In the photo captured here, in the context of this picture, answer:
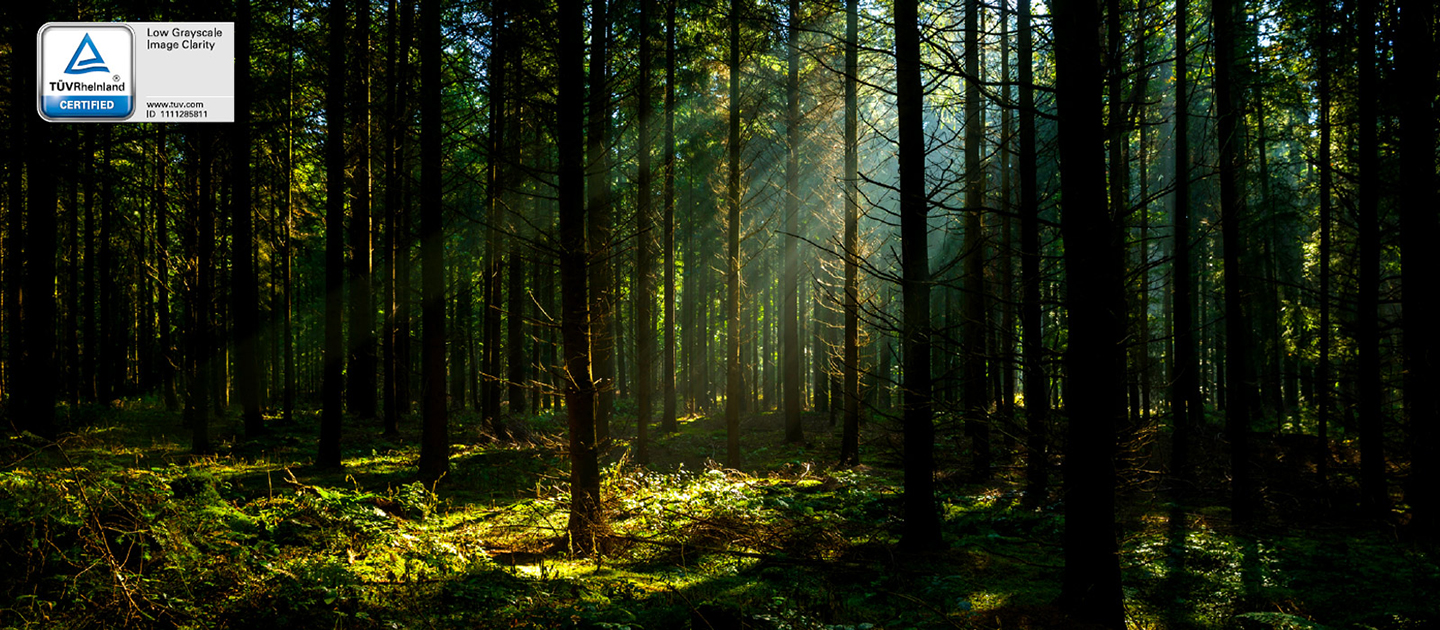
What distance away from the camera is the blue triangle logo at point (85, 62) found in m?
9.86

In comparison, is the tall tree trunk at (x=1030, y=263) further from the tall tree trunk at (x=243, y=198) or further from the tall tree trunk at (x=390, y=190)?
the tall tree trunk at (x=243, y=198)

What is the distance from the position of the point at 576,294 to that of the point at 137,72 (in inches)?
362

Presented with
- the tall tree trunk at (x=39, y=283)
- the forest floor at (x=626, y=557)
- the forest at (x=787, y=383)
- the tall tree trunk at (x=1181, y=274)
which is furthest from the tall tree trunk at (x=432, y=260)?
the tall tree trunk at (x=1181, y=274)

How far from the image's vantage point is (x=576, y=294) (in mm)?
7332

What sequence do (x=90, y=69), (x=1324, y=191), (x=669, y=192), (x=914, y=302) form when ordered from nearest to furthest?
(x=914, y=302) → (x=90, y=69) → (x=1324, y=191) → (x=669, y=192)

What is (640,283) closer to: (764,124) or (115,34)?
(764,124)

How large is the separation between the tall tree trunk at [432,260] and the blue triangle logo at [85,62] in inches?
178

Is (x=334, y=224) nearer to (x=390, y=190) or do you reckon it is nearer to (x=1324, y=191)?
(x=390, y=190)

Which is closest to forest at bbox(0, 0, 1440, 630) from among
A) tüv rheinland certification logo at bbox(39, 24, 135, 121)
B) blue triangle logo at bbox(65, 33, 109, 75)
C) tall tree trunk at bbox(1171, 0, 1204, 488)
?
tall tree trunk at bbox(1171, 0, 1204, 488)

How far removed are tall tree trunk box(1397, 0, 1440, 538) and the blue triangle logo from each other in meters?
19.1

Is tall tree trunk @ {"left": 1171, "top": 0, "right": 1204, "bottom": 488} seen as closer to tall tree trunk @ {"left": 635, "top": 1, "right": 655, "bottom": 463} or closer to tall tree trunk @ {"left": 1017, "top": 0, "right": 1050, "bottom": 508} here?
tall tree trunk @ {"left": 1017, "top": 0, "right": 1050, "bottom": 508}

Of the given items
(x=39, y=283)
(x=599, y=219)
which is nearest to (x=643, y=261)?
(x=599, y=219)

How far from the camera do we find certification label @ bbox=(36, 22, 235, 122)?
995 centimetres

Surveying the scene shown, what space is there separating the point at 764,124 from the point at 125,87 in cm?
1279
